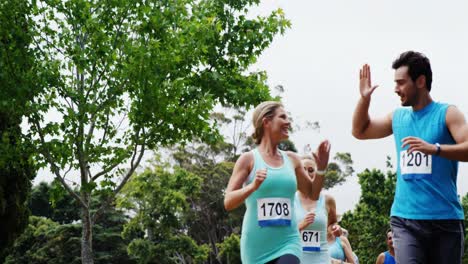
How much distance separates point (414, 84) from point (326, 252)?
292 centimetres

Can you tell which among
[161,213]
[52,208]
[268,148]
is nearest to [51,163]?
[268,148]

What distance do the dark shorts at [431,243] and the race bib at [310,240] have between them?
2530 millimetres

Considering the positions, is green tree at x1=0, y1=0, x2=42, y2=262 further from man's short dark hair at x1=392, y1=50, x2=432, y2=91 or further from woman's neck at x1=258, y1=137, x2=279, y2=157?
man's short dark hair at x1=392, y1=50, x2=432, y2=91

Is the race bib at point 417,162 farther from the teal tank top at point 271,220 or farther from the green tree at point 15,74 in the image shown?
the green tree at point 15,74

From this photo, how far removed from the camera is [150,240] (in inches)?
1457

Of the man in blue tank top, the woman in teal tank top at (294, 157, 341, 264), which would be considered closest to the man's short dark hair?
the man in blue tank top

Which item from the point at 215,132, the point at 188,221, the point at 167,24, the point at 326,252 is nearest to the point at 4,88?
the point at 167,24

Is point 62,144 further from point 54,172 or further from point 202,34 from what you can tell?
point 202,34

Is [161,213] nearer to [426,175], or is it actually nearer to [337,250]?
[337,250]

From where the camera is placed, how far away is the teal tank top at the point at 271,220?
500 cm

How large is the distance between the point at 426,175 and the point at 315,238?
2665mm

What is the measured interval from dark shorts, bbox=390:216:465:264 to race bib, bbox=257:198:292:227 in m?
0.89

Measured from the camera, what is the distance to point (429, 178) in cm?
440

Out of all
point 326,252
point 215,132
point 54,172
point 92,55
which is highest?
point 92,55
